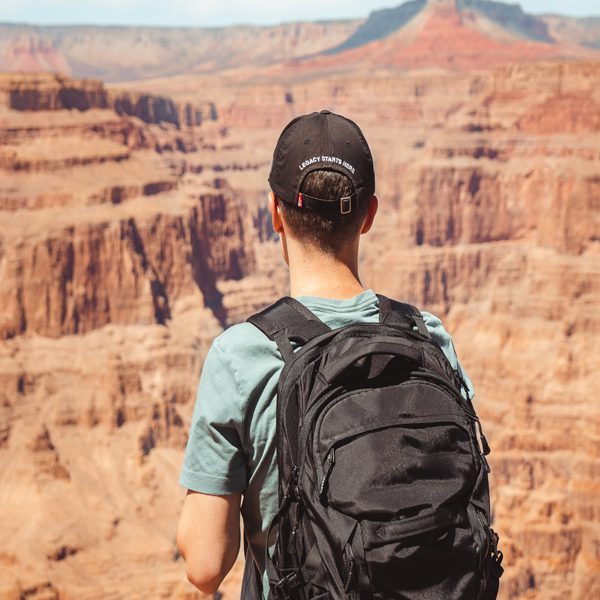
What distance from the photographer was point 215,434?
3318 millimetres

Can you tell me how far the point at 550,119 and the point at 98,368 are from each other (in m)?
29.9

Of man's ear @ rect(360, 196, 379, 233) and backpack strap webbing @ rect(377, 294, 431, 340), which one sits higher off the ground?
man's ear @ rect(360, 196, 379, 233)

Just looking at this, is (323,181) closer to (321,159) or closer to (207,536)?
(321,159)

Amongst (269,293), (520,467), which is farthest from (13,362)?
(520,467)

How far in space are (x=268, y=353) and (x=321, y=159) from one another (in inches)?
30.7

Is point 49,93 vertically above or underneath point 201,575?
underneath

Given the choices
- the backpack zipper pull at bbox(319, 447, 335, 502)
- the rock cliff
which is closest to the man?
the backpack zipper pull at bbox(319, 447, 335, 502)

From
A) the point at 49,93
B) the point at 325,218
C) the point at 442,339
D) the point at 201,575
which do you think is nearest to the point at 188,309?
the point at 49,93

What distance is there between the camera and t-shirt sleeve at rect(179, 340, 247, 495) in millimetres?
3287

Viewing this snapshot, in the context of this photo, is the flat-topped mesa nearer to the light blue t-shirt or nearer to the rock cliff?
the rock cliff

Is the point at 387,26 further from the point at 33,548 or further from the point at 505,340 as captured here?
the point at 33,548

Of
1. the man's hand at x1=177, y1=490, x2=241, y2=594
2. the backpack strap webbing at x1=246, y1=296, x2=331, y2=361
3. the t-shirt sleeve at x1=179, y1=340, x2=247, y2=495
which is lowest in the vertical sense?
the man's hand at x1=177, y1=490, x2=241, y2=594

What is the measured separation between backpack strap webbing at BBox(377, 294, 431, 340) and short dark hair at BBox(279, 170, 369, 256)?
300 millimetres

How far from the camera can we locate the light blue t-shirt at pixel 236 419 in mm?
3285
